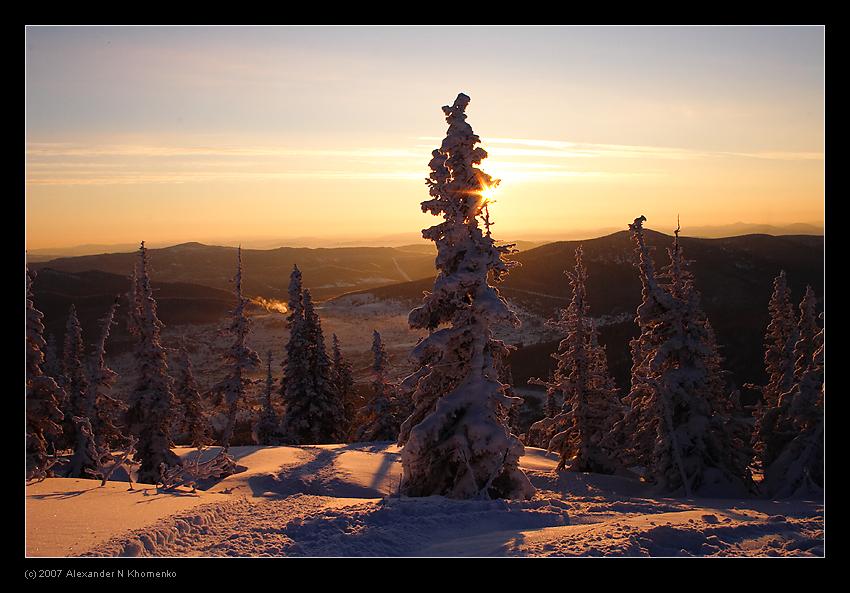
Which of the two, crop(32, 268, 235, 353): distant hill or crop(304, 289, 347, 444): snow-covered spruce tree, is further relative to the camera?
crop(32, 268, 235, 353): distant hill

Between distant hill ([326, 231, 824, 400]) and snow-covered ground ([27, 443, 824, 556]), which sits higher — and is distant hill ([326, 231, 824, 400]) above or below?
above

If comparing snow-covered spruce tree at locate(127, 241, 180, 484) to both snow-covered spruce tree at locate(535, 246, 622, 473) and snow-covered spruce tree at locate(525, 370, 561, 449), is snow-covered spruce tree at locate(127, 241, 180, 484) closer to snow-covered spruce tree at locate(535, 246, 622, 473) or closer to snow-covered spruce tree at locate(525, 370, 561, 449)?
snow-covered spruce tree at locate(525, 370, 561, 449)

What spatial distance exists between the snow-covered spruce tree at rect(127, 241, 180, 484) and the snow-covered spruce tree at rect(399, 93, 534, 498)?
13.9 meters

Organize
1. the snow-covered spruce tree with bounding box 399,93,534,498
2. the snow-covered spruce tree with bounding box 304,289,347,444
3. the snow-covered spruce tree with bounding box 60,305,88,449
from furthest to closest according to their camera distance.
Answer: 1. the snow-covered spruce tree with bounding box 304,289,347,444
2. the snow-covered spruce tree with bounding box 60,305,88,449
3. the snow-covered spruce tree with bounding box 399,93,534,498

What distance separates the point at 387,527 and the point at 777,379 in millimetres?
27096

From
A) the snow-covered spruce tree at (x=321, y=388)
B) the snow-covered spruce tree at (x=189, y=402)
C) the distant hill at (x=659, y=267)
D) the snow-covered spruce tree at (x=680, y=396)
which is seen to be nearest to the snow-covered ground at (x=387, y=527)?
the snow-covered spruce tree at (x=680, y=396)

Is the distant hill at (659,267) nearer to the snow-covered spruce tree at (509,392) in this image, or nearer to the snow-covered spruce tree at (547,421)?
the snow-covered spruce tree at (547,421)

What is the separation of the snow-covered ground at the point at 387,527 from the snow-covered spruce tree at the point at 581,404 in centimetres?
930

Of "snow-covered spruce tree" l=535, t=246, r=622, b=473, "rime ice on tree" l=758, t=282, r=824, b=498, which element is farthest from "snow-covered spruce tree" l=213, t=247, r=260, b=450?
"rime ice on tree" l=758, t=282, r=824, b=498

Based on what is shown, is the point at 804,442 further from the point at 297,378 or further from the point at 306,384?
the point at 297,378

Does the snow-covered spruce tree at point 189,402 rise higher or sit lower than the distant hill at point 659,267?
lower

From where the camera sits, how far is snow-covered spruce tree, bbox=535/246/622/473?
90.0 ft

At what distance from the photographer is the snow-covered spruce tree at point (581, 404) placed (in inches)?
1080

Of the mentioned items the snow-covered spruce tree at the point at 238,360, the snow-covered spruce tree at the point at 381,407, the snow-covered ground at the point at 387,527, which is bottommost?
Result: the snow-covered spruce tree at the point at 381,407
